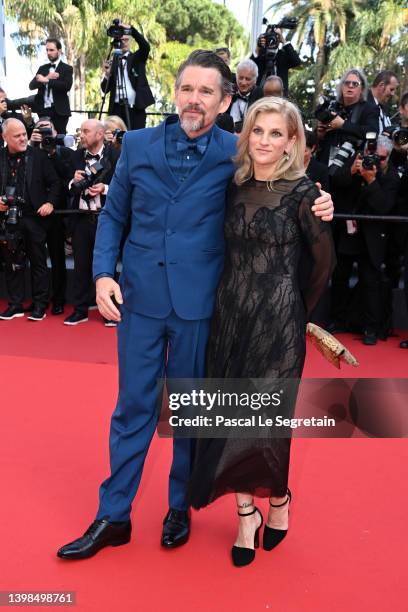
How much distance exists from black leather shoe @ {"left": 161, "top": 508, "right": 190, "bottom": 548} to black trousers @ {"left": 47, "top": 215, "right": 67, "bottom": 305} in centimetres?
385

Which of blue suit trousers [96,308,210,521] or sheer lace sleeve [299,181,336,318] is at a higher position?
sheer lace sleeve [299,181,336,318]

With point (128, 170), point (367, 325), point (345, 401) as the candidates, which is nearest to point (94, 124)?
point (367, 325)

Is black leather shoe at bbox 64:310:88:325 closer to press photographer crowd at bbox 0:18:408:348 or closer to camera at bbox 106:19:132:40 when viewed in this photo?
press photographer crowd at bbox 0:18:408:348

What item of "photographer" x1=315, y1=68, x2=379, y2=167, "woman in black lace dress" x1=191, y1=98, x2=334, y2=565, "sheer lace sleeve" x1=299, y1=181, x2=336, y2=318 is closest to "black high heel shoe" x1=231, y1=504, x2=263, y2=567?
"woman in black lace dress" x1=191, y1=98, x2=334, y2=565

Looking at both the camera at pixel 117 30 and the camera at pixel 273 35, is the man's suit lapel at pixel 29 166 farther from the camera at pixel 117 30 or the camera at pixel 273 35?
the camera at pixel 273 35

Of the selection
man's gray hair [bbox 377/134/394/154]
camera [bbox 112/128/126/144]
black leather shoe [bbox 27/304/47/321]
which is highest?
man's gray hair [bbox 377/134/394/154]

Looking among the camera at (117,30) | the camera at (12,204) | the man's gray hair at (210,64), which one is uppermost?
the camera at (117,30)

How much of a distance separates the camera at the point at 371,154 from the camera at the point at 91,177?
2.07 metres

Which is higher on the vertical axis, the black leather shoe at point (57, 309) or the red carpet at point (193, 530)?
the red carpet at point (193, 530)

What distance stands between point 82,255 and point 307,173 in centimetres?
199

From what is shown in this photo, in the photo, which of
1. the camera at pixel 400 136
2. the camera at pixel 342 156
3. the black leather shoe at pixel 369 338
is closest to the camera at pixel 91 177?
the camera at pixel 342 156

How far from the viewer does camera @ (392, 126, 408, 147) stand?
511 centimetres

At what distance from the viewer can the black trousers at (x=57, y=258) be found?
19.9 ft

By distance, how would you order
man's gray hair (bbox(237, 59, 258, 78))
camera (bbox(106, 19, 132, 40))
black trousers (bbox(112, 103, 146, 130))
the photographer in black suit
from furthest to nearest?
the photographer in black suit, black trousers (bbox(112, 103, 146, 130)), camera (bbox(106, 19, 132, 40)), man's gray hair (bbox(237, 59, 258, 78))
